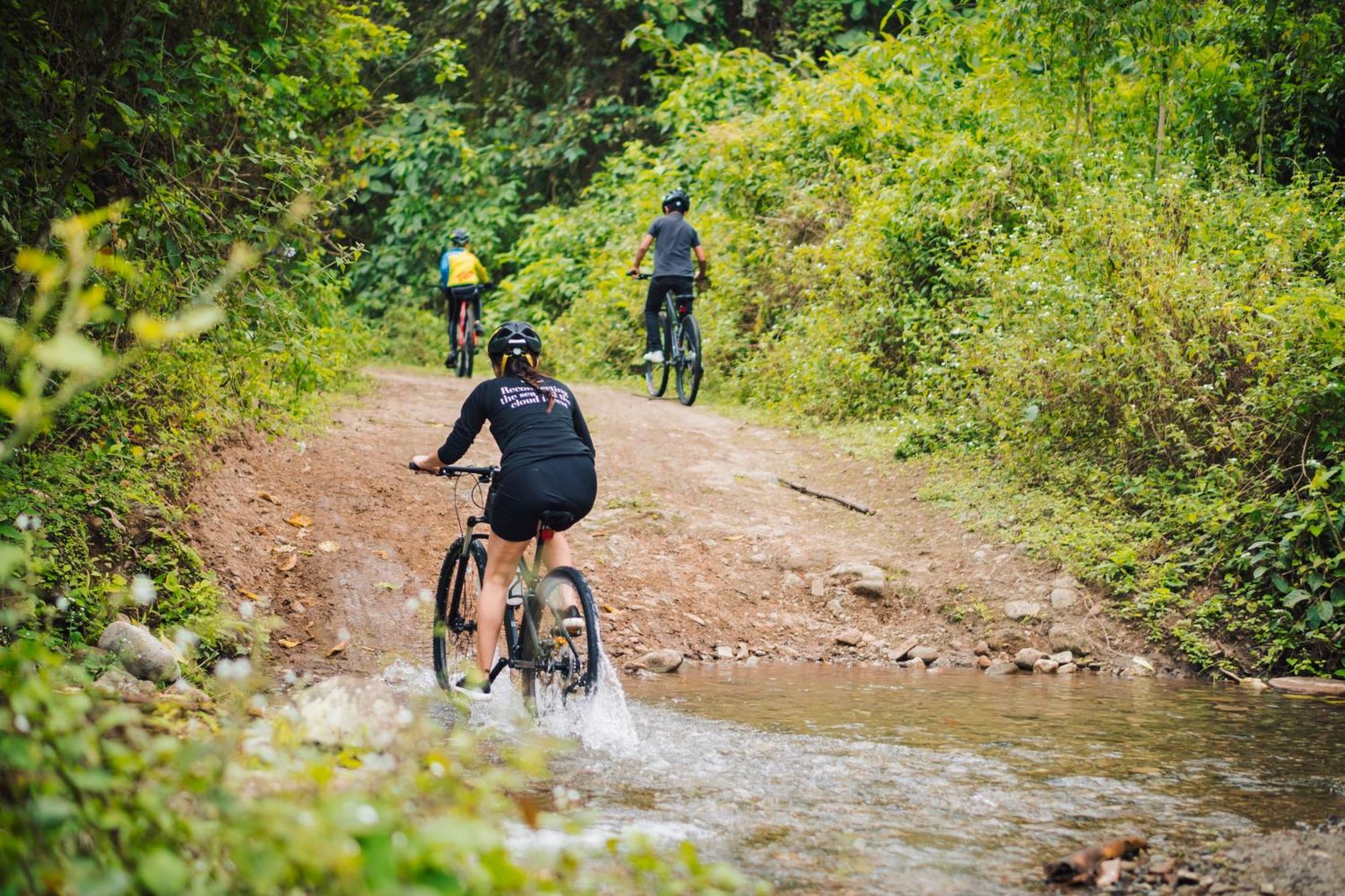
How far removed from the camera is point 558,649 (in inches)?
216

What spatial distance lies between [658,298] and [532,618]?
8412mm

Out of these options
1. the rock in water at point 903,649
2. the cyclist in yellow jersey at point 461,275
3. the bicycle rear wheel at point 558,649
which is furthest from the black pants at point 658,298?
the bicycle rear wheel at point 558,649

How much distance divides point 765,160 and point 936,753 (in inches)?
483

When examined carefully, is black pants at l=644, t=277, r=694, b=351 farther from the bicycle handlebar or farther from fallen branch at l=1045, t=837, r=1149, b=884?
fallen branch at l=1045, t=837, r=1149, b=884

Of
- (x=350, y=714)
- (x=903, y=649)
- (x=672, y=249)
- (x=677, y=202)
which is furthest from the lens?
(x=672, y=249)

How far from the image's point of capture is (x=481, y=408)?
579 cm

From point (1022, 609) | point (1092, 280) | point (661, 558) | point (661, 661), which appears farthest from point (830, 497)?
point (661, 661)


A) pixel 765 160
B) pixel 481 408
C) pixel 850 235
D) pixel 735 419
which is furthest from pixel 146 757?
pixel 765 160

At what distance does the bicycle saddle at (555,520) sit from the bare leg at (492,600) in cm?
15

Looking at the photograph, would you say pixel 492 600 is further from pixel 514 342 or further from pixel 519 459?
pixel 514 342

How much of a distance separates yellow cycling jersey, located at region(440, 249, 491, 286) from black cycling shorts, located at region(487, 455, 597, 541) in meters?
11.0

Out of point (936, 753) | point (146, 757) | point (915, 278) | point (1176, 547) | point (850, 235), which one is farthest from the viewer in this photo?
point (850, 235)

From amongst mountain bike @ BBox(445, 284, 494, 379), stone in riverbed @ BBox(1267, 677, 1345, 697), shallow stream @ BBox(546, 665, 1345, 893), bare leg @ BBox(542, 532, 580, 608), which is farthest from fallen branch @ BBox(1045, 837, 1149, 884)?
mountain bike @ BBox(445, 284, 494, 379)

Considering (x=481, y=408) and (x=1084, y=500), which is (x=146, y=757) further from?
(x=1084, y=500)
